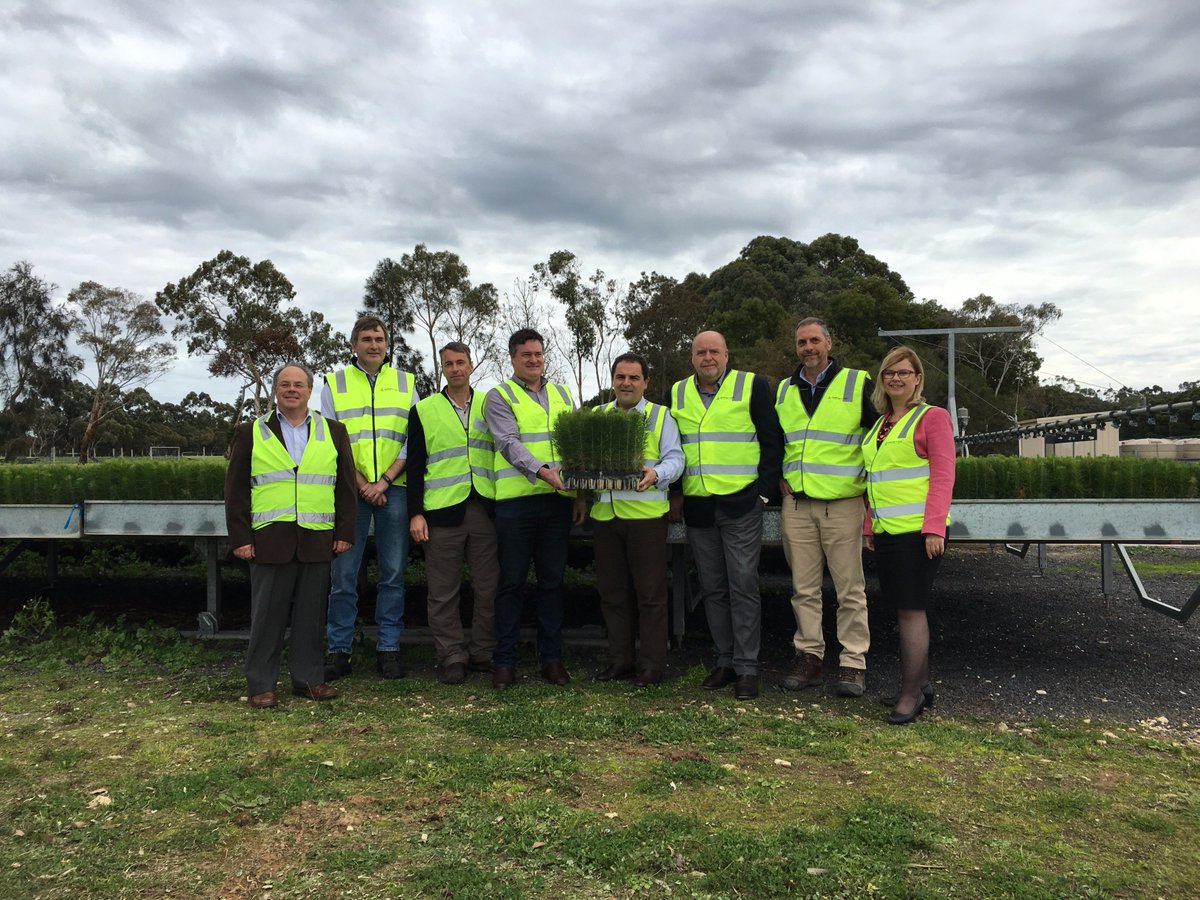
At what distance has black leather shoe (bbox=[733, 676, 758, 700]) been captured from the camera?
185 inches

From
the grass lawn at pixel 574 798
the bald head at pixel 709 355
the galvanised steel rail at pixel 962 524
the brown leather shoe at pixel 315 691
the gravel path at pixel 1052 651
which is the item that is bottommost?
the gravel path at pixel 1052 651

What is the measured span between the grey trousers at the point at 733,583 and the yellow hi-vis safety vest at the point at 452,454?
1233 mm

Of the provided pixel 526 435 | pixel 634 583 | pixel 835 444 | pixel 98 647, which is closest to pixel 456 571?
pixel 526 435

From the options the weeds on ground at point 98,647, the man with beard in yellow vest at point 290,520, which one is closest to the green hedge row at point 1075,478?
the man with beard in yellow vest at point 290,520

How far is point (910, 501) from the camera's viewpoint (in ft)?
13.9

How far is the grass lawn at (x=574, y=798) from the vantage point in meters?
2.66

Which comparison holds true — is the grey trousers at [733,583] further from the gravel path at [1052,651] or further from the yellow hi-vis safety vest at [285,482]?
the yellow hi-vis safety vest at [285,482]

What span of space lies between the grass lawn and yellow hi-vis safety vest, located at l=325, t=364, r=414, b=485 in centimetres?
131

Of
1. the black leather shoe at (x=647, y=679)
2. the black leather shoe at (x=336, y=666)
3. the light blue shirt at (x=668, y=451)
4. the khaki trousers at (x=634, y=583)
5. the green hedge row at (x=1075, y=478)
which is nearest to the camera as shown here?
the light blue shirt at (x=668, y=451)

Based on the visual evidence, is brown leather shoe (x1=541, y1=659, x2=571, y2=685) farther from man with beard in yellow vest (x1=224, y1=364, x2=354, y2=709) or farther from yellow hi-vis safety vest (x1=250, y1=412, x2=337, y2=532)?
yellow hi-vis safety vest (x1=250, y1=412, x2=337, y2=532)

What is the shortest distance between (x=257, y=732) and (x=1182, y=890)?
369 centimetres

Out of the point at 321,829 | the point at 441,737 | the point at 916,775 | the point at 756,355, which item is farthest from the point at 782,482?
the point at 756,355

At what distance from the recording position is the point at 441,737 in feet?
13.3

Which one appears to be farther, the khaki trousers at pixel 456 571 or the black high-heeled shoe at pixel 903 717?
the khaki trousers at pixel 456 571
